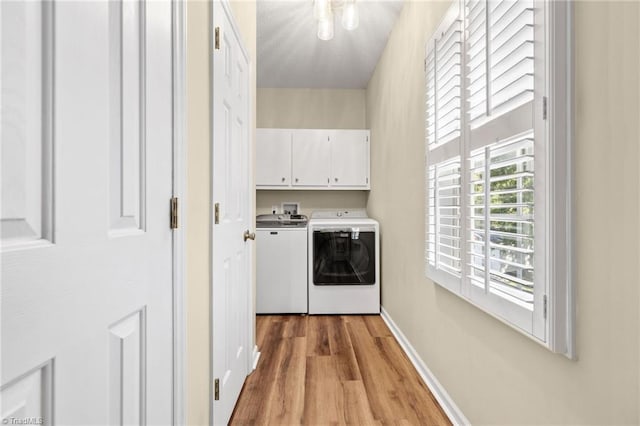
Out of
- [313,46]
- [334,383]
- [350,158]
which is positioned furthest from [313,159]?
[334,383]

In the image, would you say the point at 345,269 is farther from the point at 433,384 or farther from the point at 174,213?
the point at 174,213

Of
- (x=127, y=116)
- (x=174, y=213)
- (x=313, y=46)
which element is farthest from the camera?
(x=313, y=46)

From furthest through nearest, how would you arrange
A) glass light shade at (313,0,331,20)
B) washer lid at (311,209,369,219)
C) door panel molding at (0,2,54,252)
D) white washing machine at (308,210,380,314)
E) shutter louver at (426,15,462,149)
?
washer lid at (311,209,369,219)
white washing machine at (308,210,380,314)
glass light shade at (313,0,331,20)
shutter louver at (426,15,462,149)
door panel molding at (0,2,54,252)

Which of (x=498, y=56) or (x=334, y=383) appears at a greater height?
(x=498, y=56)

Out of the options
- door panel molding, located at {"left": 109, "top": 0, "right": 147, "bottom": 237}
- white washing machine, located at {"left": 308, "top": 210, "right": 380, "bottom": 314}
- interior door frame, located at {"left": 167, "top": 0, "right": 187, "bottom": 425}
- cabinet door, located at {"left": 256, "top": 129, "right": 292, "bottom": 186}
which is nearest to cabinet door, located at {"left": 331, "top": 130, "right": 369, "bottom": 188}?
cabinet door, located at {"left": 256, "top": 129, "right": 292, "bottom": 186}

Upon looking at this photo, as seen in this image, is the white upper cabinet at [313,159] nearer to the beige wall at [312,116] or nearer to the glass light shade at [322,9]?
the beige wall at [312,116]

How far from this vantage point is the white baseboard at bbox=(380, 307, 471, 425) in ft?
5.04

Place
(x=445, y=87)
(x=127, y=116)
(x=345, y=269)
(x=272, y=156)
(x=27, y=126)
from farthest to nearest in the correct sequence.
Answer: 1. (x=272, y=156)
2. (x=345, y=269)
3. (x=445, y=87)
4. (x=127, y=116)
5. (x=27, y=126)

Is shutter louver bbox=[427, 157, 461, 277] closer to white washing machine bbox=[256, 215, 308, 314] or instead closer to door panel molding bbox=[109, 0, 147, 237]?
door panel molding bbox=[109, 0, 147, 237]

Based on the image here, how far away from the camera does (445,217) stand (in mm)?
1637

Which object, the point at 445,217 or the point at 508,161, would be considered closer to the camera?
the point at 508,161

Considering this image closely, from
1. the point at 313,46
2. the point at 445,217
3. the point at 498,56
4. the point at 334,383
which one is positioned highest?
the point at 313,46

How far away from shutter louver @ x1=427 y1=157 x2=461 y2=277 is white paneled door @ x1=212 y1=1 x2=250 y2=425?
1038 mm

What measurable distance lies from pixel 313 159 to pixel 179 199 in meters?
2.89
